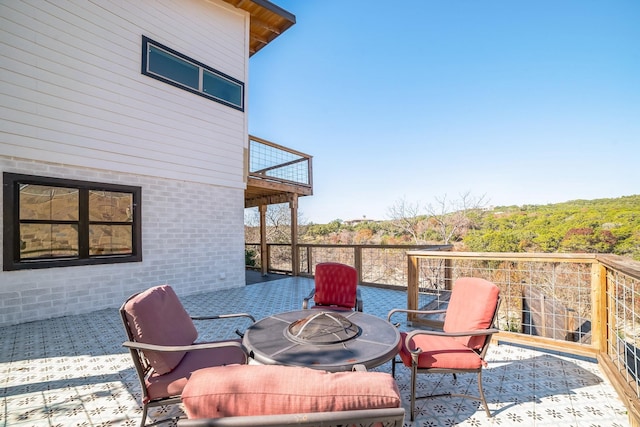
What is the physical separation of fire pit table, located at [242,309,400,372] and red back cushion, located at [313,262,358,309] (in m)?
1.18

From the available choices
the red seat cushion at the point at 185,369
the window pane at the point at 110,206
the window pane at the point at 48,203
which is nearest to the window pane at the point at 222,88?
the window pane at the point at 110,206

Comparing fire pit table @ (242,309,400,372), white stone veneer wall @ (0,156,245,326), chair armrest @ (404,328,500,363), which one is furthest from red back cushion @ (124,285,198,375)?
white stone veneer wall @ (0,156,245,326)

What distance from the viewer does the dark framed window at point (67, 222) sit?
161 inches

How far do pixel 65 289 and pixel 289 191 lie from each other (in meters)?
5.31

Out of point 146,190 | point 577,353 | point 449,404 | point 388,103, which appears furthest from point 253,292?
point 388,103

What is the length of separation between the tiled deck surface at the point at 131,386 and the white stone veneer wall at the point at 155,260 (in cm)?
49

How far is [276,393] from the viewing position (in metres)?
0.86

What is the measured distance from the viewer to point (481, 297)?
7.66 feet

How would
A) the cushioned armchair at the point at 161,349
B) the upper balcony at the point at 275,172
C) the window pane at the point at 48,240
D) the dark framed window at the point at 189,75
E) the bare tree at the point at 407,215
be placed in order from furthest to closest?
the bare tree at the point at 407,215
the upper balcony at the point at 275,172
the dark framed window at the point at 189,75
the window pane at the point at 48,240
the cushioned armchair at the point at 161,349

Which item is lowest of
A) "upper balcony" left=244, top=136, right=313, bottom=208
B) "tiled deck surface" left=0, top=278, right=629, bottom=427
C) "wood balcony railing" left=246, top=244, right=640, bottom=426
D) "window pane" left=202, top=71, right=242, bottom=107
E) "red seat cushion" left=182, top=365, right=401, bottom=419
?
"tiled deck surface" left=0, top=278, right=629, bottom=427

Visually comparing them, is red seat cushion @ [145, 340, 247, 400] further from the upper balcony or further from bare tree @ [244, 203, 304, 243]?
bare tree @ [244, 203, 304, 243]

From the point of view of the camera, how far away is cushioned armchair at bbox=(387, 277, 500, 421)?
2143 millimetres

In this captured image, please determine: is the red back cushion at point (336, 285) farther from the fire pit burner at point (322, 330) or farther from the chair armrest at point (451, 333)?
the chair armrest at point (451, 333)

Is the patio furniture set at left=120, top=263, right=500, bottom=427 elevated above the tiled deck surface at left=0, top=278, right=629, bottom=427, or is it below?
above
